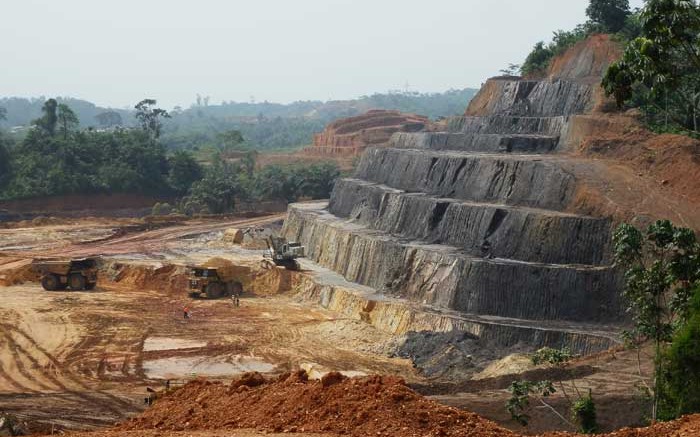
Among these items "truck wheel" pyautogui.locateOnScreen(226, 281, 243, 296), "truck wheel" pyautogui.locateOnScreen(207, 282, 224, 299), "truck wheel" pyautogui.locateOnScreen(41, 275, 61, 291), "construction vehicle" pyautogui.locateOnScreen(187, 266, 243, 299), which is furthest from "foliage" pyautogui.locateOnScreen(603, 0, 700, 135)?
"truck wheel" pyautogui.locateOnScreen(41, 275, 61, 291)

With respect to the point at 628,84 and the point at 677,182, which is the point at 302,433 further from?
the point at 677,182

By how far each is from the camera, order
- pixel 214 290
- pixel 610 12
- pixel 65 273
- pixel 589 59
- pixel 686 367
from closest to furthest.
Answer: pixel 686 367 → pixel 214 290 → pixel 65 273 → pixel 589 59 → pixel 610 12

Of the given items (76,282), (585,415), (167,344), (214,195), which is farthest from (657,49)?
(214,195)

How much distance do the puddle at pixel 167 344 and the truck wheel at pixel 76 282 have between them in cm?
1378

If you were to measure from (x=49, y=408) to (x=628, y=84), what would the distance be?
57.9 feet

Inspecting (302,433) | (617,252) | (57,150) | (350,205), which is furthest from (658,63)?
(57,150)

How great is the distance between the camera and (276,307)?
4828 centimetres

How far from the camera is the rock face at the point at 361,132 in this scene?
122625mm

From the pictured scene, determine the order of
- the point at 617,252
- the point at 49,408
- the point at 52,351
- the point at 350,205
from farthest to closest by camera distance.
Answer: the point at 350,205
the point at 52,351
the point at 49,408
the point at 617,252

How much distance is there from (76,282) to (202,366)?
1934 cm

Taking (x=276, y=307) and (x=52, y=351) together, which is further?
(x=276, y=307)

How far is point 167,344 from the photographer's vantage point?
39688 mm

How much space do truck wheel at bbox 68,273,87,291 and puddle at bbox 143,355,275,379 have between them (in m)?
17.7

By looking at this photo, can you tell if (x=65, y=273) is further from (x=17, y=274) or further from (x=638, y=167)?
(x=638, y=167)
